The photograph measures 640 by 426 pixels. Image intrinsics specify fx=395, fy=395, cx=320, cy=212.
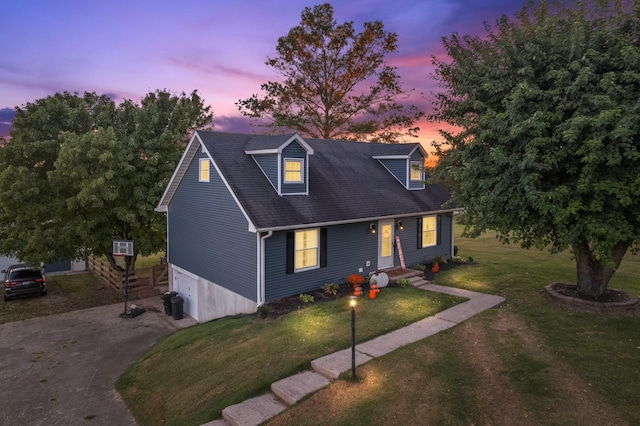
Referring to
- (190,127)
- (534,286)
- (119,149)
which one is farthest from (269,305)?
(190,127)

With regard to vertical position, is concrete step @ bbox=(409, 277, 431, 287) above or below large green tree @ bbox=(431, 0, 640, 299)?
below

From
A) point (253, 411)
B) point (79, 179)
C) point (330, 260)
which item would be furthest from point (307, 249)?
point (79, 179)

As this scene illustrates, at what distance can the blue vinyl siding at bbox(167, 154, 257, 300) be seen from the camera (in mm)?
14906

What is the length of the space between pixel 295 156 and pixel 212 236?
496 centimetres

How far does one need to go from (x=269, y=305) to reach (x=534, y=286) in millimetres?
10403

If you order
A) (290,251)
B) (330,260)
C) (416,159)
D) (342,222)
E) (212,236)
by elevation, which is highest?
(416,159)

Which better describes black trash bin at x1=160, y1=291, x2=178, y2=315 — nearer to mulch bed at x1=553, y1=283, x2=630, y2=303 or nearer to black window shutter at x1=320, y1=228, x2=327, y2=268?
black window shutter at x1=320, y1=228, x2=327, y2=268

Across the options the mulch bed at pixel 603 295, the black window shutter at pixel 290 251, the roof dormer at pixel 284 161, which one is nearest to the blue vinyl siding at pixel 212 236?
the black window shutter at pixel 290 251

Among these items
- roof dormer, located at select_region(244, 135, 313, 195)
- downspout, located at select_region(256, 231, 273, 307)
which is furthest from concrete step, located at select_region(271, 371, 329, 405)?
roof dormer, located at select_region(244, 135, 313, 195)

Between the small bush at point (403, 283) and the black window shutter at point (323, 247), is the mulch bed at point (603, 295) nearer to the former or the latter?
the small bush at point (403, 283)

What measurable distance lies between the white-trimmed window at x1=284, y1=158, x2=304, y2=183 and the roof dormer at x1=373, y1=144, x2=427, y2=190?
6689 mm

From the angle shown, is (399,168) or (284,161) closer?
(284,161)

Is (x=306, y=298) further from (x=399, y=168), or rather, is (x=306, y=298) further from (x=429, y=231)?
(x=399, y=168)

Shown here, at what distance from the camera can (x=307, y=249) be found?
51.1 feet
